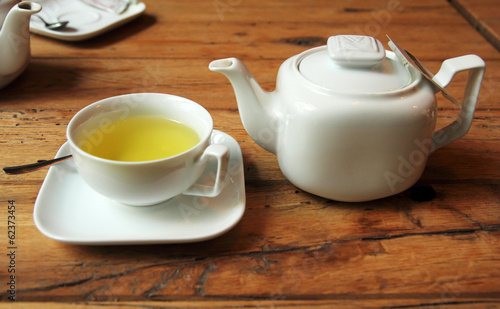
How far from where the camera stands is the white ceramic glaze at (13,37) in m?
0.84

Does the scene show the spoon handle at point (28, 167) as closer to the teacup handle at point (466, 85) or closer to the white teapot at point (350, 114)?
the white teapot at point (350, 114)

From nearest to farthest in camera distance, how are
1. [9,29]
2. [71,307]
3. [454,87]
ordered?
1. [71,307]
2. [9,29]
3. [454,87]

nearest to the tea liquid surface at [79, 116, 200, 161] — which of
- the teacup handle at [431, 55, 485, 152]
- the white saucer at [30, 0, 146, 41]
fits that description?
the teacup handle at [431, 55, 485, 152]

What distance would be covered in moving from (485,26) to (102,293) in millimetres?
1150

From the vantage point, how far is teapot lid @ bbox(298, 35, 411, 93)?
0.58 metres

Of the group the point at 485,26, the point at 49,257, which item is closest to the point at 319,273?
the point at 49,257

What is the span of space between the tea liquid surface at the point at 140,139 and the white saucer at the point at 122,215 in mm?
63

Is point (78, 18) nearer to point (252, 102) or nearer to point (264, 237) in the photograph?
point (252, 102)

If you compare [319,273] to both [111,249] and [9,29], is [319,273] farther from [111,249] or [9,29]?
[9,29]

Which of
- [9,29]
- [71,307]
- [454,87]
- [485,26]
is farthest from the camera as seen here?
[485,26]

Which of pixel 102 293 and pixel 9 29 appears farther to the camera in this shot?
pixel 9 29

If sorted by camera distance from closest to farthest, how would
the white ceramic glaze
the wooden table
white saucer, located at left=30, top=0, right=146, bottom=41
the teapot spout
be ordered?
the wooden table
the teapot spout
the white ceramic glaze
white saucer, located at left=30, top=0, right=146, bottom=41

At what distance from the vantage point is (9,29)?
0.85 metres

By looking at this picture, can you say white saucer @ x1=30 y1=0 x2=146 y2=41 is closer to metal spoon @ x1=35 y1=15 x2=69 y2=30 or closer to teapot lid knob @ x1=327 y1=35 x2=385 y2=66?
metal spoon @ x1=35 y1=15 x2=69 y2=30
